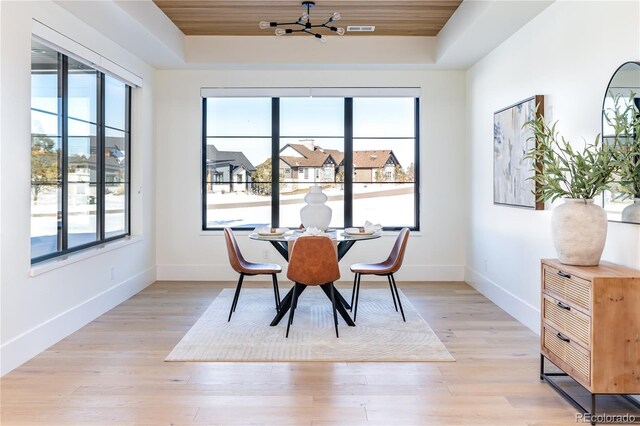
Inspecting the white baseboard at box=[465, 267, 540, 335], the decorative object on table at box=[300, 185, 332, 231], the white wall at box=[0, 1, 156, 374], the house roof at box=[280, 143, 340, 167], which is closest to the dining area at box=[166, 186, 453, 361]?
the decorative object on table at box=[300, 185, 332, 231]

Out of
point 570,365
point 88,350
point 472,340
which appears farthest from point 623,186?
point 88,350

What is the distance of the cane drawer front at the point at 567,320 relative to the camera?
2.39 meters

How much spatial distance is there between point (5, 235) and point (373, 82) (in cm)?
439

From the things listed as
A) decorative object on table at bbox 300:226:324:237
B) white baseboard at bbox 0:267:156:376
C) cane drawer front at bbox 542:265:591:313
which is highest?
decorative object on table at bbox 300:226:324:237

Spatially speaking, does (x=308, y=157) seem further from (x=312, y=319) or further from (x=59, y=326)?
(x=59, y=326)

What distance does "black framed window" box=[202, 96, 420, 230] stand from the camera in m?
6.04

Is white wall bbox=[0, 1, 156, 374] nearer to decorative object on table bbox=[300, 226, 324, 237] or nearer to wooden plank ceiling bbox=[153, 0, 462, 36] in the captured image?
wooden plank ceiling bbox=[153, 0, 462, 36]

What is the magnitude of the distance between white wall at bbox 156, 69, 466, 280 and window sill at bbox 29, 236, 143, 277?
0.85 metres

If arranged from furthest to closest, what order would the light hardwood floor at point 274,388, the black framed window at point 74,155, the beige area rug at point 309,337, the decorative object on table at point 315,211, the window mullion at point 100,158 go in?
the window mullion at point 100,158 → the decorative object on table at point 315,211 → the black framed window at point 74,155 → the beige area rug at point 309,337 → the light hardwood floor at point 274,388

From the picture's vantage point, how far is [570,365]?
8.36 feet

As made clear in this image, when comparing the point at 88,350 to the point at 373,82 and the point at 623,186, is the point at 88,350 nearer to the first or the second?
the point at 623,186

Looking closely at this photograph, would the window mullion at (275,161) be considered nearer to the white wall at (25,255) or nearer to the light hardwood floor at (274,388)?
the white wall at (25,255)

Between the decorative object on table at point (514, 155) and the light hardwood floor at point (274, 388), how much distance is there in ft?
4.06

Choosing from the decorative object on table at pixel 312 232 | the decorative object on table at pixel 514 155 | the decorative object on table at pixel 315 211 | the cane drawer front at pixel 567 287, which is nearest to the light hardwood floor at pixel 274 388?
the cane drawer front at pixel 567 287
